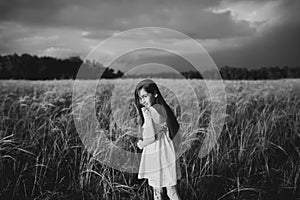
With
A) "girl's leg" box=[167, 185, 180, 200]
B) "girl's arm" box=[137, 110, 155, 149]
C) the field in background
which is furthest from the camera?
the field in background

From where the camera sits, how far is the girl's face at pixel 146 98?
167cm

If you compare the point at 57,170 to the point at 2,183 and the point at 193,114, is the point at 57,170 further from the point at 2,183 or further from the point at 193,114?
the point at 193,114

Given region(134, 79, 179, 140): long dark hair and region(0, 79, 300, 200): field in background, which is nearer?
region(134, 79, 179, 140): long dark hair

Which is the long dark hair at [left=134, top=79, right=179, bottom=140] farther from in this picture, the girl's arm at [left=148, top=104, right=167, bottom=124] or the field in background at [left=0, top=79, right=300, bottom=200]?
the field in background at [left=0, top=79, right=300, bottom=200]

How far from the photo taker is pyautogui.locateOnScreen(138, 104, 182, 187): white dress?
1677mm

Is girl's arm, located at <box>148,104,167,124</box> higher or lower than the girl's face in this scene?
lower

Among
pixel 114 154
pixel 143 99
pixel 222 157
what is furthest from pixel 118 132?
pixel 143 99

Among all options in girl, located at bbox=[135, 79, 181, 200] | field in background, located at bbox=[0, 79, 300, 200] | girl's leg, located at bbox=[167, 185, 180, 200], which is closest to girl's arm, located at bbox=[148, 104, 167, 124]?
girl, located at bbox=[135, 79, 181, 200]

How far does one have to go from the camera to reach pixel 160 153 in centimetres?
170

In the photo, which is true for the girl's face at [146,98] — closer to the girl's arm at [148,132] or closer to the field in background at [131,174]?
the girl's arm at [148,132]

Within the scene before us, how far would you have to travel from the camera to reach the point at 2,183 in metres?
2.12

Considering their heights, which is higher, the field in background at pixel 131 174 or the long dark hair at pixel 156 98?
the long dark hair at pixel 156 98

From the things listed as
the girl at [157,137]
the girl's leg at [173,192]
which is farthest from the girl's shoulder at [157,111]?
the girl's leg at [173,192]

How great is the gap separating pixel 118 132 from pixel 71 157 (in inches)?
18.3
